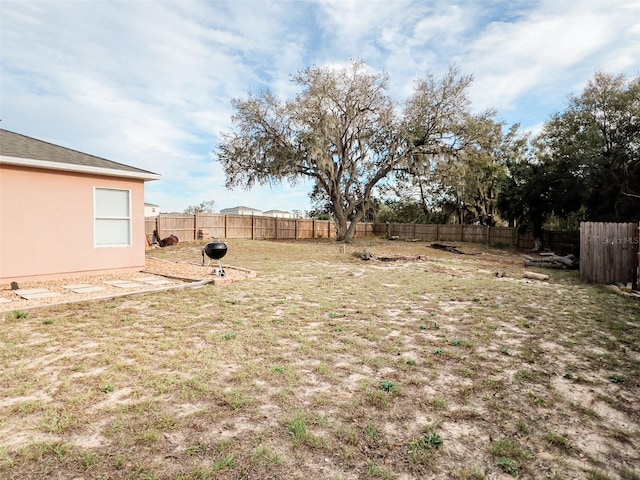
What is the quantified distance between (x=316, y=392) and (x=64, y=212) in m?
7.20

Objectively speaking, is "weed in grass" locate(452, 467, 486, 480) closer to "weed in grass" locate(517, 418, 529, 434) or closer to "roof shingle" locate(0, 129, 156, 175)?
"weed in grass" locate(517, 418, 529, 434)

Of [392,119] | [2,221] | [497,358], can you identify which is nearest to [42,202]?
[2,221]

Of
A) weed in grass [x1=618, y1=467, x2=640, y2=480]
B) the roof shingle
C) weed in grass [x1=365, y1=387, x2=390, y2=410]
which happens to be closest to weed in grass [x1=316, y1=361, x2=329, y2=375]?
weed in grass [x1=365, y1=387, x2=390, y2=410]

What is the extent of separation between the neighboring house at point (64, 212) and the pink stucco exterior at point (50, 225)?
14 millimetres

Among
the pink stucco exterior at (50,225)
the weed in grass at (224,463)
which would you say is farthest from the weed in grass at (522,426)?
the pink stucco exterior at (50,225)

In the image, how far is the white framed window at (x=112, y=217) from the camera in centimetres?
758

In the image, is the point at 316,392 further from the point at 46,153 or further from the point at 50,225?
the point at 46,153

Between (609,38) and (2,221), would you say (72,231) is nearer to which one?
(2,221)

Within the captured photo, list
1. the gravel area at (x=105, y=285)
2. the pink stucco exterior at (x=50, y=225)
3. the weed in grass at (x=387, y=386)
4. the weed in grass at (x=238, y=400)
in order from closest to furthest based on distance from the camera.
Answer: the weed in grass at (x=238, y=400) → the weed in grass at (x=387, y=386) → the gravel area at (x=105, y=285) → the pink stucco exterior at (x=50, y=225)

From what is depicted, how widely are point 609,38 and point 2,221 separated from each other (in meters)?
15.0

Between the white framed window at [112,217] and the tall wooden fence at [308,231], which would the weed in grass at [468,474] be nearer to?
the white framed window at [112,217]

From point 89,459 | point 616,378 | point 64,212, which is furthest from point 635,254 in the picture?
point 64,212

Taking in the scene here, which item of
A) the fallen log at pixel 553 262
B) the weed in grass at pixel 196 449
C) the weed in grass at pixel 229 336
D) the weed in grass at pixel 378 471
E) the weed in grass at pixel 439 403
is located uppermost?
the fallen log at pixel 553 262

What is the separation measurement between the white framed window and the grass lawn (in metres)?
3.18
